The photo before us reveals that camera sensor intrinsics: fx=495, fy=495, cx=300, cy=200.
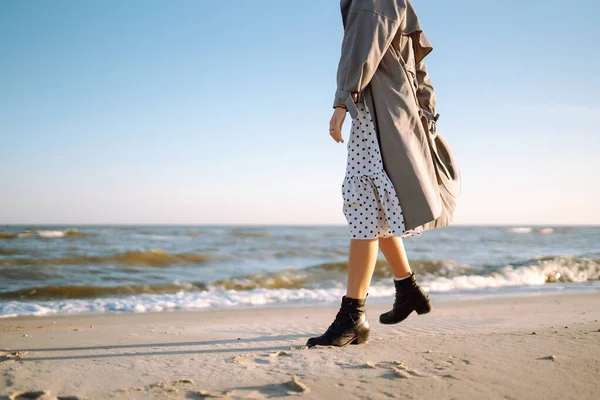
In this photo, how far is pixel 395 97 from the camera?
2.49 m

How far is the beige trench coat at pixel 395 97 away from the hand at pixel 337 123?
4 centimetres

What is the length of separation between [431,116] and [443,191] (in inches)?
16.6

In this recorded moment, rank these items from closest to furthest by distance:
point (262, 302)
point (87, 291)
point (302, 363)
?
point (302, 363), point (262, 302), point (87, 291)

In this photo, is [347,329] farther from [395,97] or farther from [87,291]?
[87,291]

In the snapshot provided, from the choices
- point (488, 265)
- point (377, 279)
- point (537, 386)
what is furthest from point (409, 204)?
point (488, 265)

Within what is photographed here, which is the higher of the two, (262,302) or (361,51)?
(361,51)

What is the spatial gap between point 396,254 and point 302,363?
83 cm

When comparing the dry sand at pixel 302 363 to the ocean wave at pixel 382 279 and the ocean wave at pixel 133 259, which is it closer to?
the ocean wave at pixel 382 279

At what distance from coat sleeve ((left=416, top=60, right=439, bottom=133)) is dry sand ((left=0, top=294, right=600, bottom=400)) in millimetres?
1233

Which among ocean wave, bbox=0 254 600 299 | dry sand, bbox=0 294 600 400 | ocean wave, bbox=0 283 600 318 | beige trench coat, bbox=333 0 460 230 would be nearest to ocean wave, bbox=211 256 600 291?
ocean wave, bbox=0 254 600 299

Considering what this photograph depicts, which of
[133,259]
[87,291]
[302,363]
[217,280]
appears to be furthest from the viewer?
[133,259]

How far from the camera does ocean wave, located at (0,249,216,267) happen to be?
382 inches

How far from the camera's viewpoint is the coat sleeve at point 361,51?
238 cm

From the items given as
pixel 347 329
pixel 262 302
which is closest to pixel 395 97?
pixel 347 329
